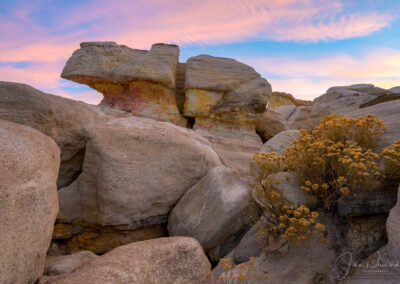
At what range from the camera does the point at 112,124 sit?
4645mm

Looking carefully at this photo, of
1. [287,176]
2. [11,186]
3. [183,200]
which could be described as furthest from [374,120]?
[11,186]

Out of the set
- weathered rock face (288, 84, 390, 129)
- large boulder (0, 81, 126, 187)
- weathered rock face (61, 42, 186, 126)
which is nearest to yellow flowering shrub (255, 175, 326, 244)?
large boulder (0, 81, 126, 187)

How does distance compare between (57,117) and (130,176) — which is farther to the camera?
(57,117)

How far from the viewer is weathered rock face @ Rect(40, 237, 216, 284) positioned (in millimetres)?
1888

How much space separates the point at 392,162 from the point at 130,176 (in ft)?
10.0

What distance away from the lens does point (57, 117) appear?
4172 mm

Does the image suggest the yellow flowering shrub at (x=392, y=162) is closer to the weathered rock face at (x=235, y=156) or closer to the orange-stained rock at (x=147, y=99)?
the weathered rock face at (x=235, y=156)

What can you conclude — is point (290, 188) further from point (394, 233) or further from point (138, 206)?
point (138, 206)

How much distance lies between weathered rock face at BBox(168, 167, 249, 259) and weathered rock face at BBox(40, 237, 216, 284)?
136cm

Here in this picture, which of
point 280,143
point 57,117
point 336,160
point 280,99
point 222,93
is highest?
point 280,99

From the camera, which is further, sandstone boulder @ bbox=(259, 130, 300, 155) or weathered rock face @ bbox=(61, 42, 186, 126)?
weathered rock face @ bbox=(61, 42, 186, 126)

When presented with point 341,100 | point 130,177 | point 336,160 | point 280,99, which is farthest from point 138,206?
point 280,99

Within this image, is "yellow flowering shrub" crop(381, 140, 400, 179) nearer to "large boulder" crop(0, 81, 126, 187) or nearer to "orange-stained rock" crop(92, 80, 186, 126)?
"large boulder" crop(0, 81, 126, 187)

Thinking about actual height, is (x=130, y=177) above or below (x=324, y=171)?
below
